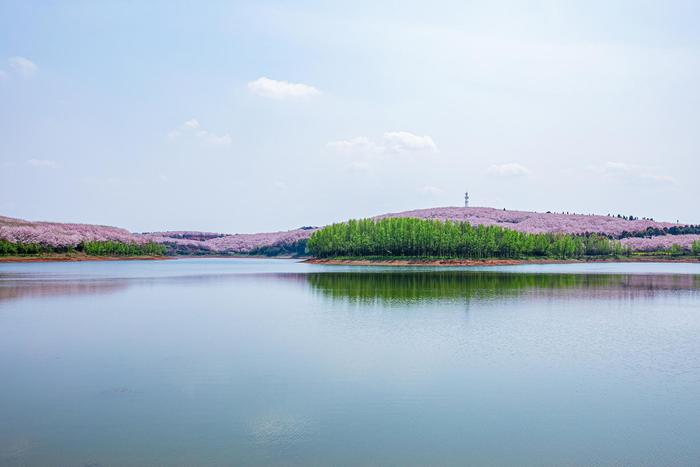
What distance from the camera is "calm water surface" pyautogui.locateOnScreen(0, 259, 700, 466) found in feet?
43.9

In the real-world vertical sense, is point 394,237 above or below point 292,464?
above

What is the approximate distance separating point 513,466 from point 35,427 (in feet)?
39.5

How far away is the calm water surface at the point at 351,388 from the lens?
13.4m

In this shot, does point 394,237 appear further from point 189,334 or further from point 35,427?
point 35,427

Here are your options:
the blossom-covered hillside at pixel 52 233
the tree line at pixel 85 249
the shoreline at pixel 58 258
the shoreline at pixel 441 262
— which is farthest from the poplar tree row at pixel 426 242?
the blossom-covered hillside at pixel 52 233

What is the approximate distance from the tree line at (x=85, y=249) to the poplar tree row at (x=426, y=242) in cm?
6548

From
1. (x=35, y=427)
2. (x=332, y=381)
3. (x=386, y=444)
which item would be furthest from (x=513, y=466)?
(x=35, y=427)

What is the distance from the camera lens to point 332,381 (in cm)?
1936

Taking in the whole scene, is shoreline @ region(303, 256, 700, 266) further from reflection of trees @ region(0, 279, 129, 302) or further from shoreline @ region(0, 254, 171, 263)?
reflection of trees @ region(0, 279, 129, 302)

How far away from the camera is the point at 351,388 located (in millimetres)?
18500

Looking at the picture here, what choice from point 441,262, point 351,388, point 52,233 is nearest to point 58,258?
point 52,233

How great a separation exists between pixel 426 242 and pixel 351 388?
111776mm

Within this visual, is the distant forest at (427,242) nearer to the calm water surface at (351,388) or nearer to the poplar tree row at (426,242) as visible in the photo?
the poplar tree row at (426,242)

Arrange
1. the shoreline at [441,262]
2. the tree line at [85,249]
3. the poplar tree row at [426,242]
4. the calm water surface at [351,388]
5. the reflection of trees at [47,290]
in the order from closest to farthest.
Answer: the calm water surface at [351,388]
the reflection of trees at [47,290]
the shoreline at [441,262]
the poplar tree row at [426,242]
the tree line at [85,249]
